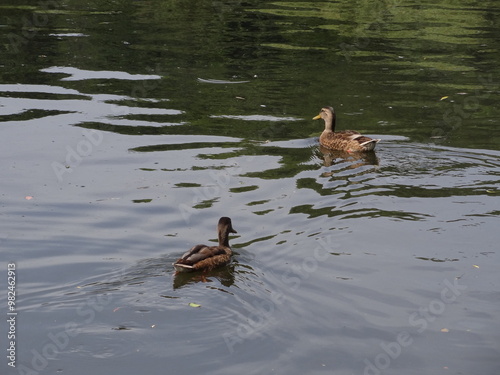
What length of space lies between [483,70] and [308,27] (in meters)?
7.53

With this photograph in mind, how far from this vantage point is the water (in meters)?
9.41

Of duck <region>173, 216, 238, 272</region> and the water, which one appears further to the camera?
duck <region>173, 216, 238, 272</region>

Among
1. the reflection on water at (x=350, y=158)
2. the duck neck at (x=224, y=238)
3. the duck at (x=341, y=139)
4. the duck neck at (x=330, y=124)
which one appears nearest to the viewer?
the duck neck at (x=224, y=238)

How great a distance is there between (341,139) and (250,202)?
3.73 metres

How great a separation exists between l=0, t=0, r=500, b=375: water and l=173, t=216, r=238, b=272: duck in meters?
0.16

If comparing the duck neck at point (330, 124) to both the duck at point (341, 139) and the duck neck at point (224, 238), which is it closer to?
the duck at point (341, 139)

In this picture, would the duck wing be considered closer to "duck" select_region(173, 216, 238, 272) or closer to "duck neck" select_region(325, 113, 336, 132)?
"duck" select_region(173, 216, 238, 272)

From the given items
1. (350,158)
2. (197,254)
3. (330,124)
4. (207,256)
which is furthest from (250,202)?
(330,124)

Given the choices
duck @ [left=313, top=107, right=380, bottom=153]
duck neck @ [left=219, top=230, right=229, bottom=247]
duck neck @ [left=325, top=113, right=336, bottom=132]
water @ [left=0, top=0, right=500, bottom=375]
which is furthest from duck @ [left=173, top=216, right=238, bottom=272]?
duck neck @ [left=325, top=113, right=336, bottom=132]

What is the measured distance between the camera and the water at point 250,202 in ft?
30.9

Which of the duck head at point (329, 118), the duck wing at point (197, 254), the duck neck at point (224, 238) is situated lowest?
the duck neck at point (224, 238)

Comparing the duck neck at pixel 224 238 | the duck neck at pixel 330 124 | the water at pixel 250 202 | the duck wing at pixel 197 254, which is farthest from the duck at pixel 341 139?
the duck wing at pixel 197 254

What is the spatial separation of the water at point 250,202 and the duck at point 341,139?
0.90ft

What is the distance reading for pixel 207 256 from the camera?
1131 centimetres
